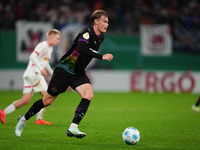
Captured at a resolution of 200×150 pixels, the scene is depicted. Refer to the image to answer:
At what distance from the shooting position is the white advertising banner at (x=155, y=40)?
22484mm

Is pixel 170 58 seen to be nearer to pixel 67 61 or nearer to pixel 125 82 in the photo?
pixel 125 82

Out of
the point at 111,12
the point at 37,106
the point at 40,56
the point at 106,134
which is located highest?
the point at 111,12

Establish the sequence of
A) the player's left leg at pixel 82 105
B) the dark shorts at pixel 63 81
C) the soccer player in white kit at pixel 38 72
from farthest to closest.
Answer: the soccer player in white kit at pixel 38 72, the dark shorts at pixel 63 81, the player's left leg at pixel 82 105

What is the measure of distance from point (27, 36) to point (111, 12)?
5.28 meters

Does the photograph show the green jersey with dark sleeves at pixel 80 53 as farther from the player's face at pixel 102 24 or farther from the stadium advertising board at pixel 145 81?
the stadium advertising board at pixel 145 81

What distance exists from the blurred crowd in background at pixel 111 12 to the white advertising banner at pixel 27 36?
46 cm

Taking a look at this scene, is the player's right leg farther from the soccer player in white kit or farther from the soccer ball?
the soccer player in white kit

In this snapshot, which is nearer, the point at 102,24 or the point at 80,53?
the point at 80,53

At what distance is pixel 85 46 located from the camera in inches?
266

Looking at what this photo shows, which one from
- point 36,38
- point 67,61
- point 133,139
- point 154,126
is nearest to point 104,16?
point 67,61

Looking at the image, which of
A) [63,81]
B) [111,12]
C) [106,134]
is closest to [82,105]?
[63,81]

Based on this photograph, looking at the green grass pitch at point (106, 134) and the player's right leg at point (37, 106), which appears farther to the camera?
the player's right leg at point (37, 106)

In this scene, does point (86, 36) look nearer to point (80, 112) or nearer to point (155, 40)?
point (80, 112)

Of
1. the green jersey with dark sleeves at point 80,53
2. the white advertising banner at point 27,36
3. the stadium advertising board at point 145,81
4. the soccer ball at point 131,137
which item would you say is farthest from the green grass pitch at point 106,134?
the stadium advertising board at point 145,81
